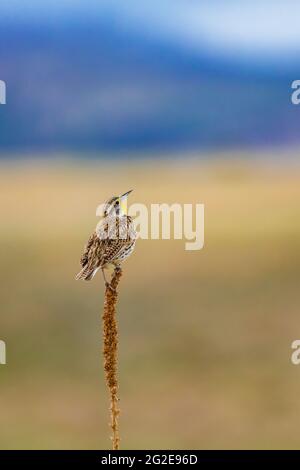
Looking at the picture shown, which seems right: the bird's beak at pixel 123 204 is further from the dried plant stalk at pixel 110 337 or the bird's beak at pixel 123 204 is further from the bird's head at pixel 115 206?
the dried plant stalk at pixel 110 337

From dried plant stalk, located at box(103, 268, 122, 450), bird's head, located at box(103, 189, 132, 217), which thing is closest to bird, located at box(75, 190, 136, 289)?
bird's head, located at box(103, 189, 132, 217)

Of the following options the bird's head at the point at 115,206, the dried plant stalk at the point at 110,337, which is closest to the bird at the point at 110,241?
the bird's head at the point at 115,206

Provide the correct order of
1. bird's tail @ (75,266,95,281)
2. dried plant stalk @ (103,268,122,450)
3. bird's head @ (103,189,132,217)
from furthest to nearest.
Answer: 1. bird's head @ (103,189,132,217)
2. bird's tail @ (75,266,95,281)
3. dried plant stalk @ (103,268,122,450)

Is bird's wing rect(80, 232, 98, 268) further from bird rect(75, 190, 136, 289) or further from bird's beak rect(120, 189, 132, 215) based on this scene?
bird's beak rect(120, 189, 132, 215)

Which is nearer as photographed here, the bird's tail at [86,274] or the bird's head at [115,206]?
the bird's tail at [86,274]

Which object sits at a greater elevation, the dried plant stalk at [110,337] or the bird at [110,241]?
the bird at [110,241]

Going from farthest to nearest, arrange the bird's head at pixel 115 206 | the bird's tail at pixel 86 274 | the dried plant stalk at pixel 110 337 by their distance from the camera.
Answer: the bird's head at pixel 115 206
the bird's tail at pixel 86 274
the dried plant stalk at pixel 110 337
